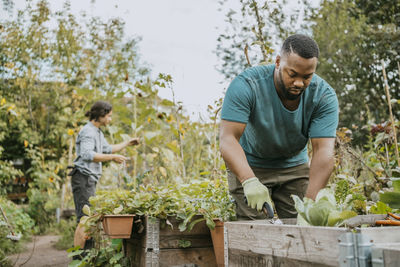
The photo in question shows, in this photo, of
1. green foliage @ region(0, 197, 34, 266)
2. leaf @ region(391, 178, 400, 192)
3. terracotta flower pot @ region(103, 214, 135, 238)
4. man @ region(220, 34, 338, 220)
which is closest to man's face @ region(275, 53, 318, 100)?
man @ region(220, 34, 338, 220)

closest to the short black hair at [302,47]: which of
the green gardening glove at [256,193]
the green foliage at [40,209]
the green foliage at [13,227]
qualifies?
the green gardening glove at [256,193]

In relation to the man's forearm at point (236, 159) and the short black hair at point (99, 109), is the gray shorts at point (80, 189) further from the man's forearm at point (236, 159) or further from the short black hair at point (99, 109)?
the man's forearm at point (236, 159)

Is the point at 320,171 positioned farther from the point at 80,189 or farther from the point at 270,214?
the point at 80,189

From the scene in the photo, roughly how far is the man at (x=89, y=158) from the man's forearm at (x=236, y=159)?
6.72 ft

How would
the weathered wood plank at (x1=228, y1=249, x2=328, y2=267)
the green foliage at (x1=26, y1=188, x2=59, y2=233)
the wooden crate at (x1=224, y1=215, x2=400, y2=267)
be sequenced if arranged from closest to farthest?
1. the wooden crate at (x1=224, y1=215, x2=400, y2=267)
2. the weathered wood plank at (x1=228, y1=249, x2=328, y2=267)
3. the green foliage at (x1=26, y1=188, x2=59, y2=233)

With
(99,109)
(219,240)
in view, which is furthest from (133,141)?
(219,240)

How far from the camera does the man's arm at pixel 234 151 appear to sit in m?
1.80

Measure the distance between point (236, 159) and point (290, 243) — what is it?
0.70 m

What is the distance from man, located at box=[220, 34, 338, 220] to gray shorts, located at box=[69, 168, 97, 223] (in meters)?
1.98

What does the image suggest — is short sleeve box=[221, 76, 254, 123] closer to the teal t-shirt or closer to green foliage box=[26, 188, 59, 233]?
the teal t-shirt

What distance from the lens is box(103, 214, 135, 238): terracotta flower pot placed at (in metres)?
2.51

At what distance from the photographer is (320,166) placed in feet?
6.28

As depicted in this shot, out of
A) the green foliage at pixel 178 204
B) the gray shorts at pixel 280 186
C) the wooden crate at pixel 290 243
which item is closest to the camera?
the wooden crate at pixel 290 243

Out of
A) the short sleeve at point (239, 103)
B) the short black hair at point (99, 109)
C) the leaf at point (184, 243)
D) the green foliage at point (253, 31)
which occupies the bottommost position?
the leaf at point (184, 243)
